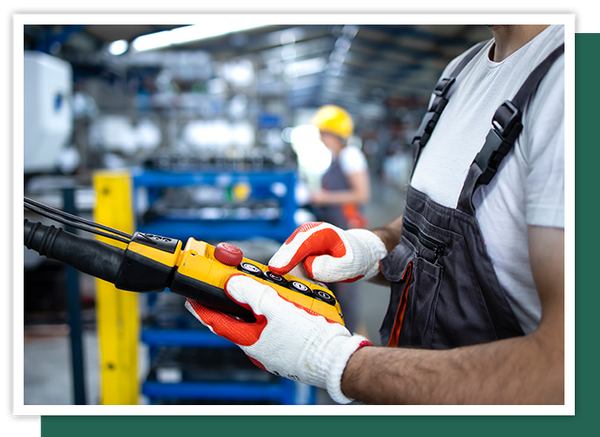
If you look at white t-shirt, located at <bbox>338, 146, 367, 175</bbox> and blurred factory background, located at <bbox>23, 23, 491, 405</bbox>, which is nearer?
blurred factory background, located at <bbox>23, 23, 491, 405</bbox>

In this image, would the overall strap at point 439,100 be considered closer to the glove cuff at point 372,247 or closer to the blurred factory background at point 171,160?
the glove cuff at point 372,247

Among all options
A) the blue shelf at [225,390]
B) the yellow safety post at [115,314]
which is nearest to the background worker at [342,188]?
the blue shelf at [225,390]

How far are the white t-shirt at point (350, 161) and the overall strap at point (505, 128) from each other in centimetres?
243

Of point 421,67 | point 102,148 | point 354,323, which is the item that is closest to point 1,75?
point 354,323

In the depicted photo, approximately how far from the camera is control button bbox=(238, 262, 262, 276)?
82 centimetres

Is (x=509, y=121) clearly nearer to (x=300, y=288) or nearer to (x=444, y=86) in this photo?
(x=444, y=86)

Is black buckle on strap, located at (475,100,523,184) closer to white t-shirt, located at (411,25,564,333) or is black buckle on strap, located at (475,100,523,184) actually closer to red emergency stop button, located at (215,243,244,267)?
white t-shirt, located at (411,25,564,333)

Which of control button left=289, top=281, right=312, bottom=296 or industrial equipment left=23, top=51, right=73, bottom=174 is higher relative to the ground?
industrial equipment left=23, top=51, right=73, bottom=174

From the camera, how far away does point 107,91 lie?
609 cm

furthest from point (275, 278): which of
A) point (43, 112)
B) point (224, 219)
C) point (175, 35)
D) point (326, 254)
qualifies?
point (175, 35)

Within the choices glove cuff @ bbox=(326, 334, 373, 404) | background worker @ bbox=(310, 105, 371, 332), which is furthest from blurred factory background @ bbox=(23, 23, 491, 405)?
glove cuff @ bbox=(326, 334, 373, 404)

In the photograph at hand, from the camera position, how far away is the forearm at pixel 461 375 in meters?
0.61

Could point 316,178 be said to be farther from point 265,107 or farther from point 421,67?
point 421,67

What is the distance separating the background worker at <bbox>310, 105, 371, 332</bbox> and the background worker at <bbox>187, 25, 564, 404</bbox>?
2100 millimetres
